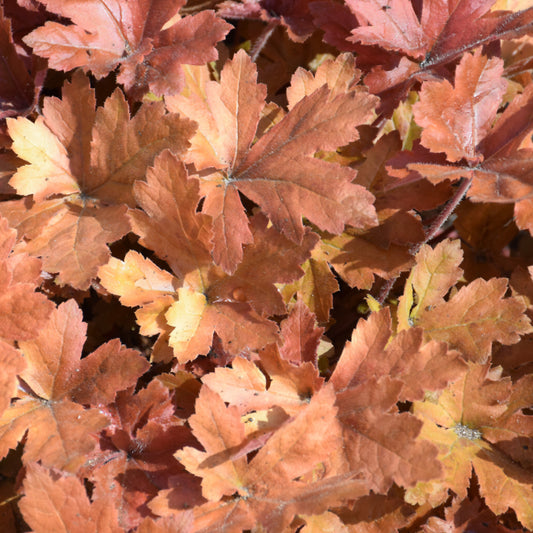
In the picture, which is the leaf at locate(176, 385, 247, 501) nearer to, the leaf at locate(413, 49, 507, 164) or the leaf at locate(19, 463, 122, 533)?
the leaf at locate(19, 463, 122, 533)

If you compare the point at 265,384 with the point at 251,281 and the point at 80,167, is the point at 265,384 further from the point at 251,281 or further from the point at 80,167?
the point at 80,167

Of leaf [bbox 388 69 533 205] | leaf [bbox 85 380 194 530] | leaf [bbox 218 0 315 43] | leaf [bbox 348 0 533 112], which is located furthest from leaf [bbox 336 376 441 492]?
leaf [bbox 218 0 315 43]

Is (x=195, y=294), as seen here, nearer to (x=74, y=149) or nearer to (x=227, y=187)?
(x=227, y=187)

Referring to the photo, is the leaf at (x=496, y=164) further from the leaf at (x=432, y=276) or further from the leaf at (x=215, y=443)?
the leaf at (x=215, y=443)

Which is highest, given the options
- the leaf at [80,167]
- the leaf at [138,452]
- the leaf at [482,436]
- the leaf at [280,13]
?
the leaf at [280,13]

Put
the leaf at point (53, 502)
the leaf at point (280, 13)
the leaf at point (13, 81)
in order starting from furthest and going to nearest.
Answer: the leaf at point (280, 13) → the leaf at point (13, 81) → the leaf at point (53, 502)

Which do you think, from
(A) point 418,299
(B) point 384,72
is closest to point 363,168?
(B) point 384,72

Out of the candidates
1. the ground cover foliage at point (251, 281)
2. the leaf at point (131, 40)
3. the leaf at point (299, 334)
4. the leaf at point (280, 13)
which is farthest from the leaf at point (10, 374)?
the leaf at point (280, 13)

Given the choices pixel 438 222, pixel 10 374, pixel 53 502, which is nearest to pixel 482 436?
pixel 438 222

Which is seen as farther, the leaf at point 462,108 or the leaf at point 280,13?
the leaf at point 280,13
